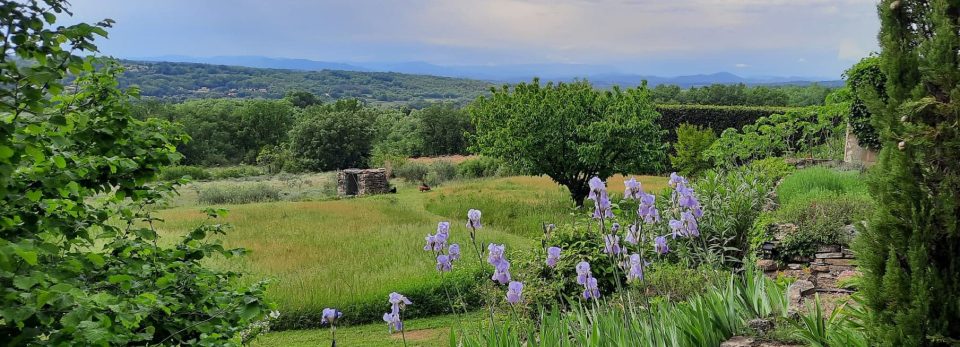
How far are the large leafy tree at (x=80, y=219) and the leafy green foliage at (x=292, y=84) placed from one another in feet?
290

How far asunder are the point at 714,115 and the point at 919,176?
25720 millimetres

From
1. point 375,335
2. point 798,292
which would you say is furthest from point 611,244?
point 375,335

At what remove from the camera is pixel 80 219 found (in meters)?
3.13

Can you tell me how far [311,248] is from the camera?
11.9 meters

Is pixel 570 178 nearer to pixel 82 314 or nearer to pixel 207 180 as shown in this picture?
pixel 82 314

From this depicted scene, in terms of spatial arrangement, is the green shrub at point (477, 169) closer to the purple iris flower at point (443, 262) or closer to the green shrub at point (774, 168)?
the green shrub at point (774, 168)

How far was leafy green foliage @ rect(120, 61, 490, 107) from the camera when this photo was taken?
97.3 m

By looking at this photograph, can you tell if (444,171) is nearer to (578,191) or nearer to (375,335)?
(578,191)

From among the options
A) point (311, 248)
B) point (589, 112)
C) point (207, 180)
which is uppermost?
point (589, 112)

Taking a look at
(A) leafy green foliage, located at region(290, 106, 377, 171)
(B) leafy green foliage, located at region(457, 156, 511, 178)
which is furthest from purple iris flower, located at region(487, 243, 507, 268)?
(A) leafy green foliage, located at region(290, 106, 377, 171)

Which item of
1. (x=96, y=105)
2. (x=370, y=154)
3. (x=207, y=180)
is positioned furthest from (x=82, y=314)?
(x=370, y=154)

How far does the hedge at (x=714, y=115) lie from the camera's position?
26.0 meters

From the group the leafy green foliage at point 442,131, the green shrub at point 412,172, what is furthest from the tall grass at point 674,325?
the leafy green foliage at point 442,131

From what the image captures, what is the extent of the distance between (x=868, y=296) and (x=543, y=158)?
41.9 ft
